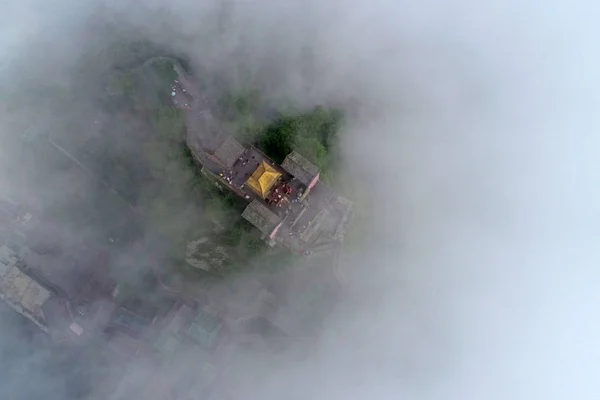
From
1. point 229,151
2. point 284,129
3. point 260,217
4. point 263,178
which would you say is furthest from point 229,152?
point 260,217

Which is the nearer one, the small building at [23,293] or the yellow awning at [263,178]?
the yellow awning at [263,178]

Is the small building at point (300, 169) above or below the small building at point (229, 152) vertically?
above

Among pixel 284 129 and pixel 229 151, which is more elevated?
pixel 284 129

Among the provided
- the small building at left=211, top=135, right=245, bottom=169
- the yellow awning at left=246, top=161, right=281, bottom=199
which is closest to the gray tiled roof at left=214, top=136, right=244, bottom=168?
the small building at left=211, top=135, right=245, bottom=169

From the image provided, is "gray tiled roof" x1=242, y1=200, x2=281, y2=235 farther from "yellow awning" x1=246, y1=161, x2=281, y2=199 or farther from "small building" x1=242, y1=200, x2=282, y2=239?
"yellow awning" x1=246, y1=161, x2=281, y2=199

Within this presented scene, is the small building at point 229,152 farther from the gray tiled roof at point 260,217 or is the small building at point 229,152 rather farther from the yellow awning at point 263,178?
the gray tiled roof at point 260,217

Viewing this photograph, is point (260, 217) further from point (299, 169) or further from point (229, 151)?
point (229, 151)

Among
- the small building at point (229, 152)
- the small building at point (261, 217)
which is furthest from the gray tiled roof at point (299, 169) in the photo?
the small building at point (229, 152)

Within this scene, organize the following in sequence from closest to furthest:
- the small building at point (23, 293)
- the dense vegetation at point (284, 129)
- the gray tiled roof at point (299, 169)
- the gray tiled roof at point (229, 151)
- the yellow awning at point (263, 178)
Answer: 1. the yellow awning at point (263, 178)
2. the gray tiled roof at point (299, 169)
3. the gray tiled roof at point (229, 151)
4. the dense vegetation at point (284, 129)
5. the small building at point (23, 293)
